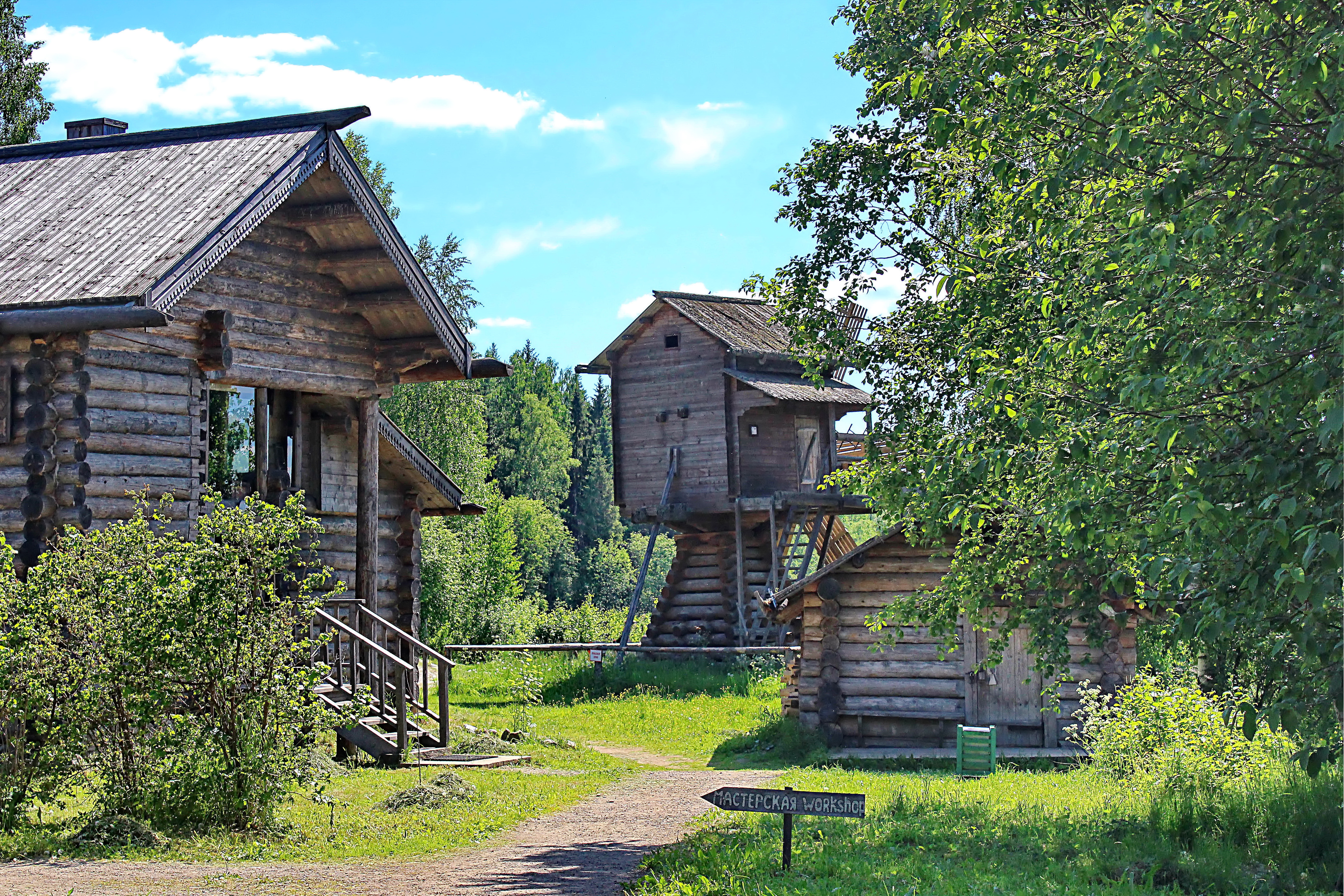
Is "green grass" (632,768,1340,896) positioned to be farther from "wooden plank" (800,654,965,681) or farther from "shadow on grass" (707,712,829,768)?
"wooden plank" (800,654,965,681)

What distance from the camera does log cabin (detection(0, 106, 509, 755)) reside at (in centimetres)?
1509

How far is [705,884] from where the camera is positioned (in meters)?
9.70

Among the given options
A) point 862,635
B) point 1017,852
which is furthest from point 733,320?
point 1017,852

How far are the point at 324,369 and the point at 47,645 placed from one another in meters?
7.82

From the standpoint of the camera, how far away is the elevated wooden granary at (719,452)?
36.3 metres

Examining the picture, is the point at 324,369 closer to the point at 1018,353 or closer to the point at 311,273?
the point at 311,273

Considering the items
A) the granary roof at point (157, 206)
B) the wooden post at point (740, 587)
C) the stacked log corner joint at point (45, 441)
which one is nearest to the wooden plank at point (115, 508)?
the stacked log corner joint at point (45, 441)

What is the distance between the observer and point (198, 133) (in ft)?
61.8

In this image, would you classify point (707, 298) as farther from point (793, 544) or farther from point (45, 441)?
point (45, 441)

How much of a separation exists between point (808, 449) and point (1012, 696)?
1637 cm

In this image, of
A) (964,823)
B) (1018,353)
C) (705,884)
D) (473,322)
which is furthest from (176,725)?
(473,322)

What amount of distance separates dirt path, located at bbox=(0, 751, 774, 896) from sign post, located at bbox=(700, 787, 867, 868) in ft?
4.35

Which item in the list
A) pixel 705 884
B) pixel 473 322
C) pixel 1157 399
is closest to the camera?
pixel 1157 399

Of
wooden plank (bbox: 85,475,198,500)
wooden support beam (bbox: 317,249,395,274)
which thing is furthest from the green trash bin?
wooden plank (bbox: 85,475,198,500)
